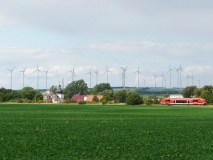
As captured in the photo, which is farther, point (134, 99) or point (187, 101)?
point (187, 101)

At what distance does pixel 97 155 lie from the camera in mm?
25141

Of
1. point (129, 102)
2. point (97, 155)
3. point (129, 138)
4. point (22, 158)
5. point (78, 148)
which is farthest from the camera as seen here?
point (129, 102)

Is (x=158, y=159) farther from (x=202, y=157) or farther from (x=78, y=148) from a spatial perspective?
(x=78, y=148)

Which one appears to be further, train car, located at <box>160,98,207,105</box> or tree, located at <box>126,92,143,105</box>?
train car, located at <box>160,98,207,105</box>

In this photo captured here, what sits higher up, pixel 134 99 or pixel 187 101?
pixel 134 99

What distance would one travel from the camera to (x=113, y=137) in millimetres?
34562

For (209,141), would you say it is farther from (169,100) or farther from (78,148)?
(169,100)

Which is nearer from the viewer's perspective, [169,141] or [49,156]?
[49,156]

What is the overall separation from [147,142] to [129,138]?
2.67m

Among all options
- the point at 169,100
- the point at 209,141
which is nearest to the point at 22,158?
the point at 209,141

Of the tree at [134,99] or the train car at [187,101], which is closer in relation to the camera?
the tree at [134,99]

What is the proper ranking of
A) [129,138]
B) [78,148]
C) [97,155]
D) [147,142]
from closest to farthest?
[97,155], [78,148], [147,142], [129,138]

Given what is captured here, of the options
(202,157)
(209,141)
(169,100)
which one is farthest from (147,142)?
(169,100)

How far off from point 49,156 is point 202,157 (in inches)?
330
